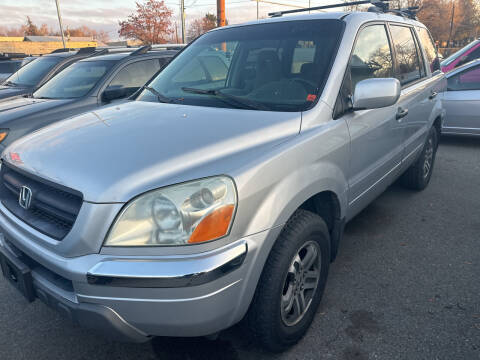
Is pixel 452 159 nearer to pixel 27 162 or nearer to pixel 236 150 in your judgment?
pixel 236 150

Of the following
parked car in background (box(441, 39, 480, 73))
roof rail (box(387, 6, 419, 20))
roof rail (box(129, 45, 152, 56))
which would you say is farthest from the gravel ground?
parked car in background (box(441, 39, 480, 73))

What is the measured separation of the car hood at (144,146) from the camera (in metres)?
1.60

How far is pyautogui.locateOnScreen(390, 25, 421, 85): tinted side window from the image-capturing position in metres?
3.32

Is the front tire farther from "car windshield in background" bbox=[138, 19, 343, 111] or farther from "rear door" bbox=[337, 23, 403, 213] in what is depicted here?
"car windshield in background" bbox=[138, 19, 343, 111]

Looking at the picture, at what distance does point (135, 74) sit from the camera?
5.53 meters

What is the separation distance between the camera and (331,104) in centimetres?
227

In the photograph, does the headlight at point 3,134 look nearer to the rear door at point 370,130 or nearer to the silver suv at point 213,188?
the silver suv at point 213,188

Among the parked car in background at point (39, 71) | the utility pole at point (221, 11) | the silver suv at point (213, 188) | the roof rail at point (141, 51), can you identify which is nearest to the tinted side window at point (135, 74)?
the roof rail at point (141, 51)

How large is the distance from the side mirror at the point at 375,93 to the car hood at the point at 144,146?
0.44 meters

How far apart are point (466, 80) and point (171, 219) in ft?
21.6

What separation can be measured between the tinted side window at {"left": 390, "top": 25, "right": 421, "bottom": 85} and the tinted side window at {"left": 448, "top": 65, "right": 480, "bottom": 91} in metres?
3.24

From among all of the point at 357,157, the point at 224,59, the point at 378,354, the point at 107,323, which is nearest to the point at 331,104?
the point at 357,157

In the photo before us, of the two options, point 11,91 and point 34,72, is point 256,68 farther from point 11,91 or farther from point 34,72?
point 34,72

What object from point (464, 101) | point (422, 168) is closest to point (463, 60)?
point (464, 101)
